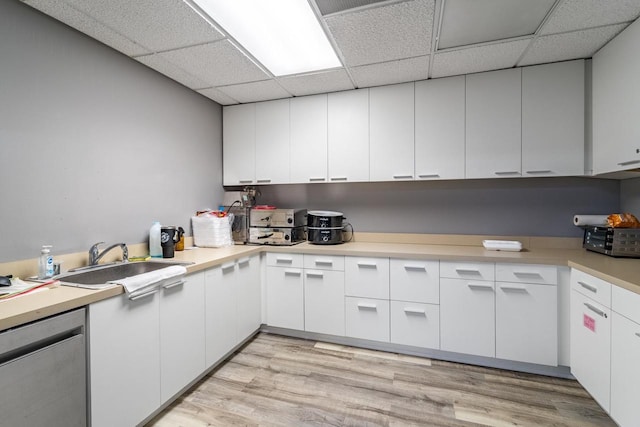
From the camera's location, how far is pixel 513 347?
217 centimetres

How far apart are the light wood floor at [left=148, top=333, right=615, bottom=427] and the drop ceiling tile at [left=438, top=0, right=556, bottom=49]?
2.39 metres

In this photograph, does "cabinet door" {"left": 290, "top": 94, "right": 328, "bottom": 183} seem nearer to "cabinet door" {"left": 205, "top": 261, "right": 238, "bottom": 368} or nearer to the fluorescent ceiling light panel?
the fluorescent ceiling light panel

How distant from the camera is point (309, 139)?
298 cm

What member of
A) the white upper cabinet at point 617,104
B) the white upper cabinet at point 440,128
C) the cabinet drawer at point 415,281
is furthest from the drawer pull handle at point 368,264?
the white upper cabinet at point 617,104

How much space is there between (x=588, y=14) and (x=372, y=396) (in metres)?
2.71

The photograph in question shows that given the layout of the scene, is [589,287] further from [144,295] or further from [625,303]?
[144,295]

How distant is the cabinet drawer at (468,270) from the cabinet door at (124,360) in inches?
80.3

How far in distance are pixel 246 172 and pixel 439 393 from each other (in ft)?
8.63

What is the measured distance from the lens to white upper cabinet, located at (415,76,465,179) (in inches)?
100.0

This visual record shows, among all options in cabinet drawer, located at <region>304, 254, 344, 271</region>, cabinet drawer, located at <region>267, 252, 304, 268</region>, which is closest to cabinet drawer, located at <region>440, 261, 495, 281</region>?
cabinet drawer, located at <region>304, 254, 344, 271</region>

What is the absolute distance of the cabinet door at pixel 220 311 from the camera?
6.98 ft

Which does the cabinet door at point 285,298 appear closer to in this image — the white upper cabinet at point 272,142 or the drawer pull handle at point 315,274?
the drawer pull handle at point 315,274

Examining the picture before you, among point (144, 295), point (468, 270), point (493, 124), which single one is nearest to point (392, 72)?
point (493, 124)

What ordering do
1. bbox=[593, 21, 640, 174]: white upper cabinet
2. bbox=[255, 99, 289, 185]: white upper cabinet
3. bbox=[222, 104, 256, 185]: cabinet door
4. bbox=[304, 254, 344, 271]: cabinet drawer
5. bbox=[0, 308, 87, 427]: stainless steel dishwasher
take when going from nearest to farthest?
bbox=[0, 308, 87, 427]: stainless steel dishwasher → bbox=[593, 21, 640, 174]: white upper cabinet → bbox=[304, 254, 344, 271]: cabinet drawer → bbox=[255, 99, 289, 185]: white upper cabinet → bbox=[222, 104, 256, 185]: cabinet door
